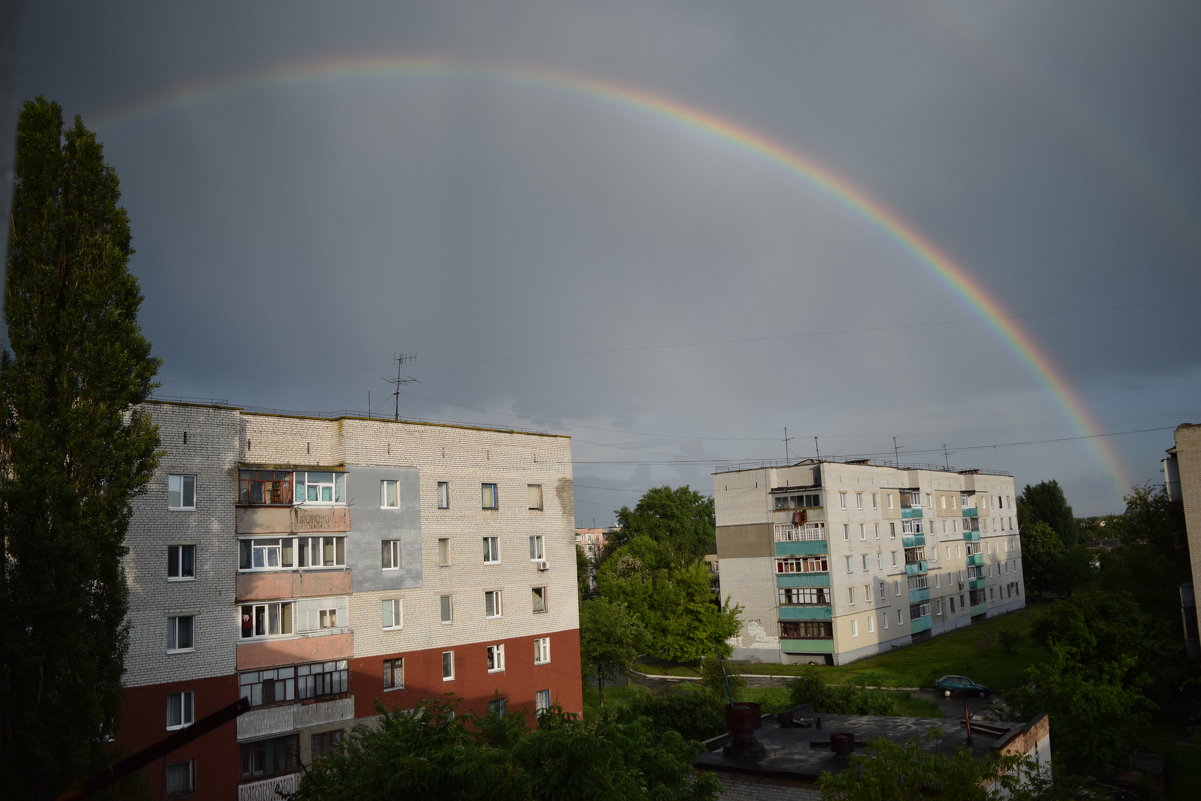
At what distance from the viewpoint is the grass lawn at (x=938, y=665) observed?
184 ft

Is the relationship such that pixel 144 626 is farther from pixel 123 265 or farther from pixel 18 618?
pixel 123 265

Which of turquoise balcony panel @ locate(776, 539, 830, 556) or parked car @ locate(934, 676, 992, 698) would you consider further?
turquoise balcony panel @ locate(776, 539, 830, 556)

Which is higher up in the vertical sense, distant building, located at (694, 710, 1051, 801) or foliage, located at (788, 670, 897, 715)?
distant building, located at (694, 710, 1051, 801)

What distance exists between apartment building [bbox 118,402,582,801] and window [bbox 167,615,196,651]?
2.7 inches

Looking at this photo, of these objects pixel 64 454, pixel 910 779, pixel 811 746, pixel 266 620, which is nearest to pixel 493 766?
pixel 910 779

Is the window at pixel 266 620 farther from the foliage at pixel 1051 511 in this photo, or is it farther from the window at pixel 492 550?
the foliage at pixel 1051 511

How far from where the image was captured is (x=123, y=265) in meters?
25.5

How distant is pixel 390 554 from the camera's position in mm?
37219

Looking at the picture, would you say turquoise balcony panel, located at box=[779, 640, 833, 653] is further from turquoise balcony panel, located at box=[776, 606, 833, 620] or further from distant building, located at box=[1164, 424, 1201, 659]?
distant building, located at box=[1164, 424, 1201, 659]

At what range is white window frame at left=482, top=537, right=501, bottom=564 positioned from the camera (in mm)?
41062

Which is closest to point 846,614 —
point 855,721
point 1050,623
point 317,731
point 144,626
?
point 1050,623

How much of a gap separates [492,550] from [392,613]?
6.28m

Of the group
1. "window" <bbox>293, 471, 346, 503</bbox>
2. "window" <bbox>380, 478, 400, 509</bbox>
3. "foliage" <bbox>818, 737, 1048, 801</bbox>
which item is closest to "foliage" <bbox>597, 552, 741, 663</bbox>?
"window" <bbox>380, 478, 400, 509</bbox>

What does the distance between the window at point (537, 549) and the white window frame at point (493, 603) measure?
3.00m
